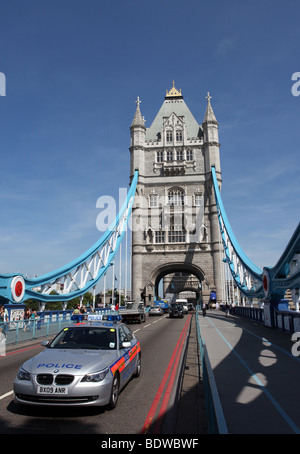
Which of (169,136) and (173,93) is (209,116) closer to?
(169,136)

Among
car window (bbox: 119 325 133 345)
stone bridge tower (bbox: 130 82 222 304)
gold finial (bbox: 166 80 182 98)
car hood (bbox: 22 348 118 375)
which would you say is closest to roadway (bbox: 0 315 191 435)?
car hood (bbox: 22 348 118 375)

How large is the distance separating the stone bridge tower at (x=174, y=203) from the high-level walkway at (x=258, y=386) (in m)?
34.2

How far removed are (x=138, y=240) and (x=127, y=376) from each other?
4095 cm

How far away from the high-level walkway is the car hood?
2.12 m

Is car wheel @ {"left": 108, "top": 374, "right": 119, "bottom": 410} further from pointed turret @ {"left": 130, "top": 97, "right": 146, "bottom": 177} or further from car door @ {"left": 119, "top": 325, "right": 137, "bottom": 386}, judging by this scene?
pointed turret @ {"left": 130, "top": 97, "right": 146, "bottom": 177}

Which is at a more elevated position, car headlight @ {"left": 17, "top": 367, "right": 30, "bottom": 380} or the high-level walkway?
car headlight @ {"left": 17, "top": 367, "right": 30, "bottom": 380}

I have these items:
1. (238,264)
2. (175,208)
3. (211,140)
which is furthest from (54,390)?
(211,140)

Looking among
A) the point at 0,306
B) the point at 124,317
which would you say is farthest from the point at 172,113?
the point at 0,306

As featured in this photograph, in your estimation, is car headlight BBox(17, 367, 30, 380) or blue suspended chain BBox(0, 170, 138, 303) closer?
car headlight BBox(17, 367, 30, 380)

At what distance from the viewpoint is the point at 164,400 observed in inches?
231

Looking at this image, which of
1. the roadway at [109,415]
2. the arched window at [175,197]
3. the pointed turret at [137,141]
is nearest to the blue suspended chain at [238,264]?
the arched window at [175,197]

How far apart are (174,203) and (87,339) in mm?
43465

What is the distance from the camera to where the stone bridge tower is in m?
46.5

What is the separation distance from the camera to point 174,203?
49375 mm
